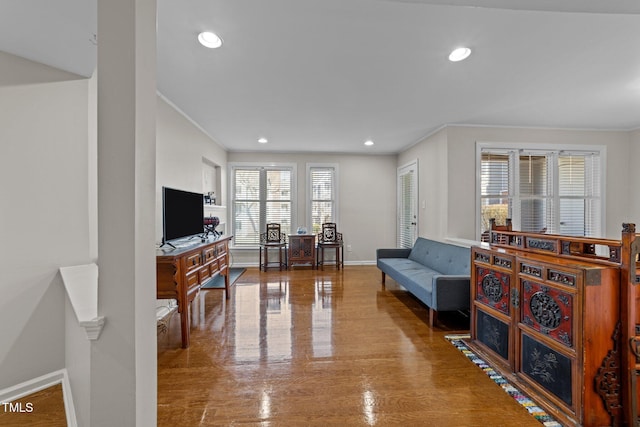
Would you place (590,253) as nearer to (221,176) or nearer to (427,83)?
(427,83)

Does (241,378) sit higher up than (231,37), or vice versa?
(231,37)

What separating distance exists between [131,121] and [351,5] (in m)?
1.41

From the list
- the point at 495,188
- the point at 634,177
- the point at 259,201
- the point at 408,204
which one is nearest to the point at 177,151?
the point at 259,201

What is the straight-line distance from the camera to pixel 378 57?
82.5 inches

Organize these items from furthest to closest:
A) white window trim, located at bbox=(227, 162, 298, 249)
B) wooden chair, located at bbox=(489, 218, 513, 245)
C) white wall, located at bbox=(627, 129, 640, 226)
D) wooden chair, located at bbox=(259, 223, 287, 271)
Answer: white window trim, located at bbox=(227, 162, 298, 249), wooden chair, located at bbox=(259, 223, 287, 271), white wall, located at bbox=(627, 129, 640, 226), wooden chair, located at bbox=(489, 218, 513, 245)

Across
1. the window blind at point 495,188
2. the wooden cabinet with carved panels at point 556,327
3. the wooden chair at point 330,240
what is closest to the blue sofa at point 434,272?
the wooden cabinet with carved panels at point 556,327

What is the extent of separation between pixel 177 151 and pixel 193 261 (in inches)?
62.3

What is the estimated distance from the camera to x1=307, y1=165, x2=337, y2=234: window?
5.75 metres

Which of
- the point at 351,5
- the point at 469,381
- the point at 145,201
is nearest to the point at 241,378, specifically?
the point at 145,201

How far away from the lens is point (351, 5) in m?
1.57

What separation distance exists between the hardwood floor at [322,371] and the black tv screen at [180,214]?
99 centimetres

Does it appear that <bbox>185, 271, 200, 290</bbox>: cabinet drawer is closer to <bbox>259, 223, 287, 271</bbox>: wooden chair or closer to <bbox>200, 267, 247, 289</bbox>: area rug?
<bbox>200, 267, 247, 289</bbox>: area rug

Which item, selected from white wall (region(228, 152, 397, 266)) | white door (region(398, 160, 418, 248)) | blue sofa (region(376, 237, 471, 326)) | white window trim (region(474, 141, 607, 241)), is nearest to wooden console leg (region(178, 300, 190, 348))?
blue sofa (region(376, 237, 471, 326))

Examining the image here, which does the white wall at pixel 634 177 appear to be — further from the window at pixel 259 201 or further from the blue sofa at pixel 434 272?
the window at pixel 259 201
